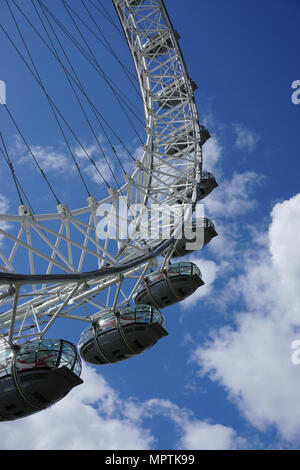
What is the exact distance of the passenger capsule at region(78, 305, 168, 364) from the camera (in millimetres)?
19250

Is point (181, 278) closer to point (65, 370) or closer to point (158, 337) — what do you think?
point (158, 337)

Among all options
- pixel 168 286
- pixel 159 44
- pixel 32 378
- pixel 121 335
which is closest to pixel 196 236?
pixel 168 286

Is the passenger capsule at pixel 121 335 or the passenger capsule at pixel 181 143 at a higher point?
the passenger capsule at pixel 181 143

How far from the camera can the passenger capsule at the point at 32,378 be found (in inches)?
571

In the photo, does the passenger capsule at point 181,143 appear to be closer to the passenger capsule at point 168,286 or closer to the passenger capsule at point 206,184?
the passenger capsule at point 206,184

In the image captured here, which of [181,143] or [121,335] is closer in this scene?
[121,335]

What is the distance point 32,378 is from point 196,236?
1761 centimetres

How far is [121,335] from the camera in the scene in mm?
19281

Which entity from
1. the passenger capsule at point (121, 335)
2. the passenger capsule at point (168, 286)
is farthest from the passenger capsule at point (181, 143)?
the passenger capsule at point (121, 335)

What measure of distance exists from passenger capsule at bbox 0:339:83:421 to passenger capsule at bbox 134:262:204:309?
32.5 feet

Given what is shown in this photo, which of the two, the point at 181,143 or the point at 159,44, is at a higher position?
the point at 159,44

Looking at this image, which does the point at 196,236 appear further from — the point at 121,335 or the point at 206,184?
the point at 121,335

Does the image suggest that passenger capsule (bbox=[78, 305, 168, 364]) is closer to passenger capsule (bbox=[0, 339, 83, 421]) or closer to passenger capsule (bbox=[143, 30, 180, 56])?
passenger capsule (bbox=[0, 339, 83, 421])

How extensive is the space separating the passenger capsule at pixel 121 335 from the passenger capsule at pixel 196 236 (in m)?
11.0
